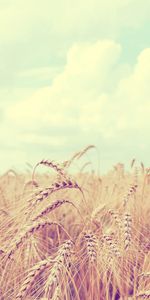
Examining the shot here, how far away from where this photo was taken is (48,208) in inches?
82.0

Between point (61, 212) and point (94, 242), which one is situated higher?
point (61, 212)

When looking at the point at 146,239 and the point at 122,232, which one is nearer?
the point at 122,232

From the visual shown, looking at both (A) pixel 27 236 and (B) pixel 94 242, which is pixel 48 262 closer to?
(A) pixel 27 236

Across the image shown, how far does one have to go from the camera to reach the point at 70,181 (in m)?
2.06

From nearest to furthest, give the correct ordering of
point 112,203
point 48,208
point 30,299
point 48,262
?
point 48,262 → point 48,208 → point 30,299 → point 112,203

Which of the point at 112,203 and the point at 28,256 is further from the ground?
the point at 112,203

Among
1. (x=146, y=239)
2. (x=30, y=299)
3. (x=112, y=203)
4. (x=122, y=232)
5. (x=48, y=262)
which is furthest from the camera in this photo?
(x=112, y=203)

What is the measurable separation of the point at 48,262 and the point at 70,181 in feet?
0.99

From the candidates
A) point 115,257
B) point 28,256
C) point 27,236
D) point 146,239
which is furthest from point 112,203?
point 27,236

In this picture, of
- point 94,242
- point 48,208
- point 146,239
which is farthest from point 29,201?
point 146,239

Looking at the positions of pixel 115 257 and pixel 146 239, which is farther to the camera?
pixel 146 239

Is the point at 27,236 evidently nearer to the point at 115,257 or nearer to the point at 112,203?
the point at 115,257

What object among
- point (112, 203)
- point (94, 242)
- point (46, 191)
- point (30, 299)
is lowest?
point (30, 299)

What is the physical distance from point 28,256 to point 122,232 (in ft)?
1.50
